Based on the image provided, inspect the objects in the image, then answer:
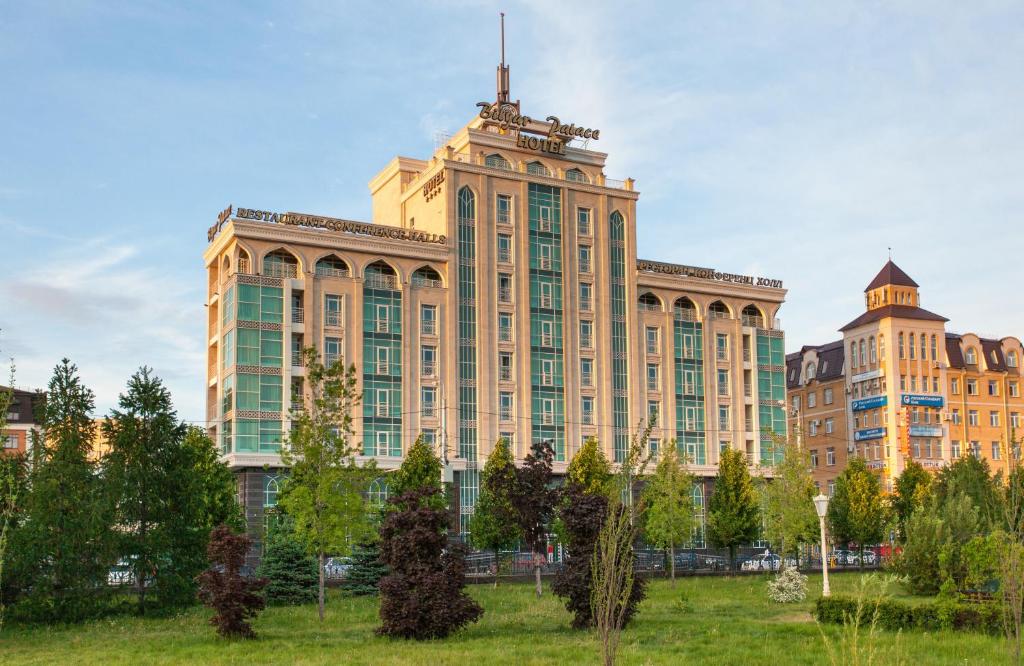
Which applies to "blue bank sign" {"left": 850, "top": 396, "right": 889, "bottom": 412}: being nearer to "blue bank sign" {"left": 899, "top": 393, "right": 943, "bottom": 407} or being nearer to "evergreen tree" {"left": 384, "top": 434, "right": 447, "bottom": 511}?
"blue bank sign" {"left": 899, "top": 393, "right": 943, "bottom": 407}

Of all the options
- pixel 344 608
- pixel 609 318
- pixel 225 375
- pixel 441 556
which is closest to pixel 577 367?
pixel 609 318

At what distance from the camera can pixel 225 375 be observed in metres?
63.7

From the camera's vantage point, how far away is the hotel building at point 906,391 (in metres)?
88.4

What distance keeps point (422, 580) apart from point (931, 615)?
1271 cm

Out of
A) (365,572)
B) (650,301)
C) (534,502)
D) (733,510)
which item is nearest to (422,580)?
(365,572)

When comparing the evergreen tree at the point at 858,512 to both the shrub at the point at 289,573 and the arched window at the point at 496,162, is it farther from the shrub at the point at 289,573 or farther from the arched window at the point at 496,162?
the shrub at the point at 289,573

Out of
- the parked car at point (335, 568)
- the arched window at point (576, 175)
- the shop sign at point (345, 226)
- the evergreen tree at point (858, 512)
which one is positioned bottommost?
the parked car at point (335, 568)

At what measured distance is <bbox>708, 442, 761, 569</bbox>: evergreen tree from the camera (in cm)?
6219

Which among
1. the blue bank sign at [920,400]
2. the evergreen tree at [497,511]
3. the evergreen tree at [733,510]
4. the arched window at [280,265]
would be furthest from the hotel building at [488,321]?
the blue bank sign at [920,400]

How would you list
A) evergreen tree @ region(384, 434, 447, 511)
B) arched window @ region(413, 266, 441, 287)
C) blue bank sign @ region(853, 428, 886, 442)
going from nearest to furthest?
evergreen tree @ region(384, 434, 447, 511) < arched window @ region(413, 266, 441, 287) < blue bank sign @ region(853, 428, 886, 442)

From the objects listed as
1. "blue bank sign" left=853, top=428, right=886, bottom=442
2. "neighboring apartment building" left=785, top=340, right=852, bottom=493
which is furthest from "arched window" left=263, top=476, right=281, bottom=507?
"blue bank sign" left=853, top=428, right=886, bottom=442

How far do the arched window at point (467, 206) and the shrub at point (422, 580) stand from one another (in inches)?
1624

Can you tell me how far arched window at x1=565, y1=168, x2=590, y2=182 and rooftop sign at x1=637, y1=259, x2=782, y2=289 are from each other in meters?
6.92

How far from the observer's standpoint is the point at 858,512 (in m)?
65.1
